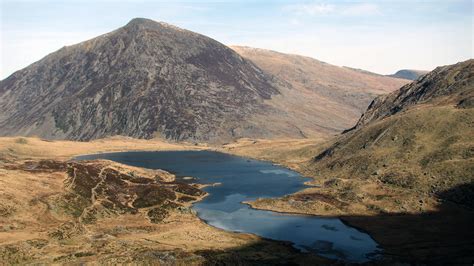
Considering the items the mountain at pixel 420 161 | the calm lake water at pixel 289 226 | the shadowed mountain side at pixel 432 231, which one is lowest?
the calm lake water at pixel 289 226

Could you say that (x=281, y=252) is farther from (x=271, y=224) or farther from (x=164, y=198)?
(x=164, y=198)

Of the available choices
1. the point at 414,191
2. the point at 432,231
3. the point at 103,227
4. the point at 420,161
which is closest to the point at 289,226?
the point at 432,231

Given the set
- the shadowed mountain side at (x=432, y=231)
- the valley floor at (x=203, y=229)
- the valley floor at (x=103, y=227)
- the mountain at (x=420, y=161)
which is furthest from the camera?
the mountain at (x=420, y=161)

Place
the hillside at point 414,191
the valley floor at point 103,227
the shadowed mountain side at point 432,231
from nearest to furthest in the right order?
the valley floor at point 103,227 → the shadowed mountain side at point 432,231 → the hillside at point 414,191

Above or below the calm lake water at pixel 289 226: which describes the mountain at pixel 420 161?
above

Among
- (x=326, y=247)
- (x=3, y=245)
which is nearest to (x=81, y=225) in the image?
(x=3, y=245)

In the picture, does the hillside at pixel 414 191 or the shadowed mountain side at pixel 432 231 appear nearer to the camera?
the shadowed mountain side at pixel 432 231

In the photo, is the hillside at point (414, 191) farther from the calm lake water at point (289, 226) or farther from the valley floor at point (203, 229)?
the calm lake water at point (289, 226)

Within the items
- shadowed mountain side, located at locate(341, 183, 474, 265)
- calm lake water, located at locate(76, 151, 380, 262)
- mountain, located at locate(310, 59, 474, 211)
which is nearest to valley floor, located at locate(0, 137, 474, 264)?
shadowed mountain side, located at locate(341, 183, 474, 265)

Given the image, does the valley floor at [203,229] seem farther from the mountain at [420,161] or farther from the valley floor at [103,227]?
the mountain at [420,161]

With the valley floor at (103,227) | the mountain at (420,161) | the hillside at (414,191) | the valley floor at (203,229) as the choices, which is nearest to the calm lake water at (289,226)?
the valley floor at (203,229)

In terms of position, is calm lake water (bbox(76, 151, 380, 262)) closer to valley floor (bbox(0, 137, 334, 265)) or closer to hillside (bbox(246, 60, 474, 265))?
hillside (bbox(246, 60, 474, 265))
